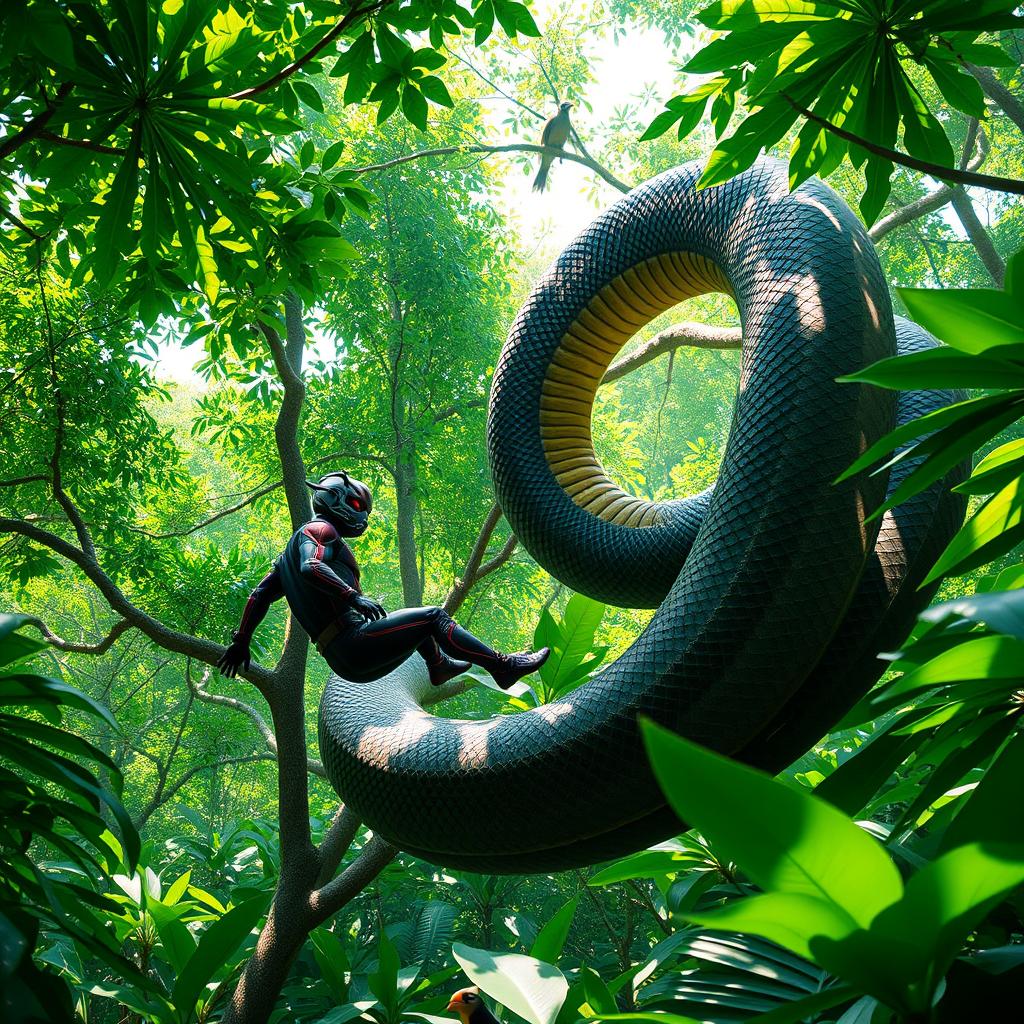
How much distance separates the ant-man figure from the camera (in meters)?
1.22

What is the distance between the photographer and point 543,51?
22.2 ft

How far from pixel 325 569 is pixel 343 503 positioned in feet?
0.56

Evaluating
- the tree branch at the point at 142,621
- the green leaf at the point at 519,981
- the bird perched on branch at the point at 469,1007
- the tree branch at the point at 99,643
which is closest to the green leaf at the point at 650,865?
the green leaf at the point at 519,981

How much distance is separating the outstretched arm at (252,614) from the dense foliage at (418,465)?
0.23 metres

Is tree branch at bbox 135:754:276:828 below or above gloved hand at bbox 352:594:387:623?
above

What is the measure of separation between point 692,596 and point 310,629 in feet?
1.83

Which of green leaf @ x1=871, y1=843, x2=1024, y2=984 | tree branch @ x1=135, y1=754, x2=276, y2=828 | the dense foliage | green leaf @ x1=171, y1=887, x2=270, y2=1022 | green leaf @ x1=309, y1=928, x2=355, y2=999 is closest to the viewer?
green leaf @ x1=871, y1=843, x2=1024, y2=984

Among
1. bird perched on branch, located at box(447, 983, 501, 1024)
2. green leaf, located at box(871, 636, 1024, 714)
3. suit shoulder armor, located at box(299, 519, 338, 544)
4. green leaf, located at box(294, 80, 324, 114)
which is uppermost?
green leaf, located at box(294, 80, 324, 114)

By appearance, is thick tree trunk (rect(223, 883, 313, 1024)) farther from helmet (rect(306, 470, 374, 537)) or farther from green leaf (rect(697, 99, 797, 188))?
green leaf (rect(697, 99, 797, 188))

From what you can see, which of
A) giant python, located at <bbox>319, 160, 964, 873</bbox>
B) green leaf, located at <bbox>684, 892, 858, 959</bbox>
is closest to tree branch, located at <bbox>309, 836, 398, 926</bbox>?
giant python, located at <bbox>319, 160, 964, 873</bbox>

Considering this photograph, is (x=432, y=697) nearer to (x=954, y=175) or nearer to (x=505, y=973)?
(x=505, y=973)

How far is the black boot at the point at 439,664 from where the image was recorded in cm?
129

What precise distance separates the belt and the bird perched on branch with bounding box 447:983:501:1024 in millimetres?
1264

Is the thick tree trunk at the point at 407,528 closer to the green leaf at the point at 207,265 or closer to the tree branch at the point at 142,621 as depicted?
the tree branch at the point at 142,621
